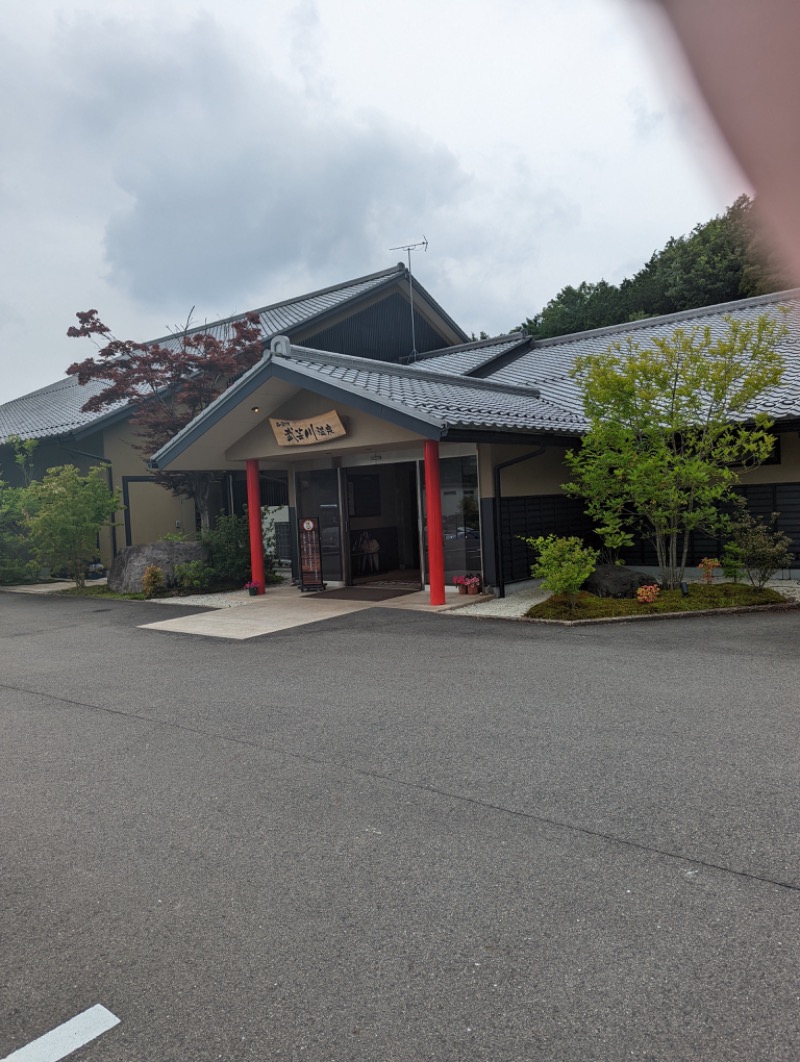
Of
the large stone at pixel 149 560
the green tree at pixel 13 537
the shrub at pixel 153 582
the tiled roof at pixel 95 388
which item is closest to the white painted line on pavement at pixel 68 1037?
the shrub at pixel 153 582

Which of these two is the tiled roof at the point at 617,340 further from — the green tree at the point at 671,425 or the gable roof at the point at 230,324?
the gable roof at the point at 230,324

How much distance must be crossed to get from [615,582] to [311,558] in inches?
204

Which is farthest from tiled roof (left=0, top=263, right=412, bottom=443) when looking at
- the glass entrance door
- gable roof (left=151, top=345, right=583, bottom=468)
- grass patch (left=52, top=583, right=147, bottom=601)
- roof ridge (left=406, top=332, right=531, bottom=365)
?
gable roof (left=151, top=345, right=583, bottom=468)

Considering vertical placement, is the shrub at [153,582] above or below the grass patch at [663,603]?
above

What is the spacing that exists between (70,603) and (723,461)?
10.5 metres

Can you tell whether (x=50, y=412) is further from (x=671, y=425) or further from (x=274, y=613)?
(x=671, y=425)

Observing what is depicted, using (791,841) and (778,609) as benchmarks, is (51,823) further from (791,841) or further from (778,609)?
(778,609)

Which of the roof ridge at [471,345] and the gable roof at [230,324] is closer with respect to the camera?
the gable roof at [230,324]

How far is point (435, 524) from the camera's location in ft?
34.1

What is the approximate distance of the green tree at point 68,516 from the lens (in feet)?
47.1

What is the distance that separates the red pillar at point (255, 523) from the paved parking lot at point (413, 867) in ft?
21.7

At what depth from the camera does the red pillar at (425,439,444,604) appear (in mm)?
10344

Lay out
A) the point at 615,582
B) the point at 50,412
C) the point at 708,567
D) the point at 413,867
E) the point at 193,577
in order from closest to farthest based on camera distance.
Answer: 1. the point at 413,867
2. the point at 615,582
3. the point at 708,567
4. the point at 193,577
5. the point at 50,412

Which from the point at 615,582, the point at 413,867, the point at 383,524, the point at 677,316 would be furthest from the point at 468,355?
the point at 413,867
